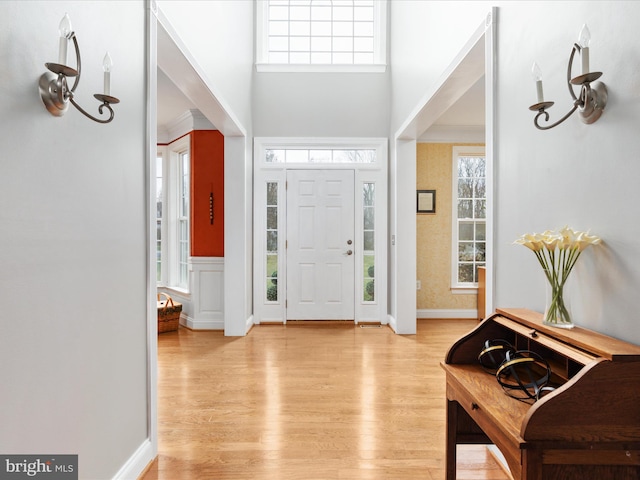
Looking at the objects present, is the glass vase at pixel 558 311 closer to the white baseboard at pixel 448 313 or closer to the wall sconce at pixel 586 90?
the wall sconce at pixel 586 90

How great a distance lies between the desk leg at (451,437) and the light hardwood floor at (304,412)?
0.70 feet

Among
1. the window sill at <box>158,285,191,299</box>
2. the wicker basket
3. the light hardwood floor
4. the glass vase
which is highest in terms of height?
the glass vase

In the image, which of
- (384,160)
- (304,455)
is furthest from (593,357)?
(384,160)

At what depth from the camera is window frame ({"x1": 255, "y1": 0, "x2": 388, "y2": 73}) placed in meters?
5.12

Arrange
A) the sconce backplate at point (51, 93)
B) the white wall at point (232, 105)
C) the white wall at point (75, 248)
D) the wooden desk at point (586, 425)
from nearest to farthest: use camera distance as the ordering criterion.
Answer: the wooden desk at point (586, 425)
the white wall at point (75, 248)
the sconce backplate at point (51, 93)
the white wall at point (232, 105)

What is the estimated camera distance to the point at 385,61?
5203 millimetres

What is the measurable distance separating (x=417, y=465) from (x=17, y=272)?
1.91 meters

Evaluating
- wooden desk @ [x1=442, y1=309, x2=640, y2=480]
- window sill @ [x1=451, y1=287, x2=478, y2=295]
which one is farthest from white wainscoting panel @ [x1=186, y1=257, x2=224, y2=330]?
wooden desk @ [x1=442, y1=309, x2=640, y2=480]

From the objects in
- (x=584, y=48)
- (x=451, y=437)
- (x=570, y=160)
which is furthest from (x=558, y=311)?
(x=584, y=48)

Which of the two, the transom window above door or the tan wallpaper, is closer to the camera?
the transom window above door

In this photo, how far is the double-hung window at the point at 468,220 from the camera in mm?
5625

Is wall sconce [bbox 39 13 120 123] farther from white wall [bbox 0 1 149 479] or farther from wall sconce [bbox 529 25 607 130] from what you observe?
wall sconce [bbox 529 25 607 130]

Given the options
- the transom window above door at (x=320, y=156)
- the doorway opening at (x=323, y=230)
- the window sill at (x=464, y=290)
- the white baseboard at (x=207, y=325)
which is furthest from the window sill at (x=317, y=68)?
the white baseboard at (x=207, y=325)

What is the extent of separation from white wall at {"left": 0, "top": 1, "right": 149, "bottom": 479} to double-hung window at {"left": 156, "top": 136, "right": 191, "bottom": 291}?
3.51 m
